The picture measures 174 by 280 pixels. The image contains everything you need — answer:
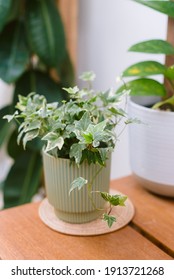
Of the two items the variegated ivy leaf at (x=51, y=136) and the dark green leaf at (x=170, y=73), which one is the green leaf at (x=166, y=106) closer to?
the dark green leaf at (x=170, y=73)

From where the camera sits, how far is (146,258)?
0.79m

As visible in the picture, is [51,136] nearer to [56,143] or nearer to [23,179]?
[56,143]

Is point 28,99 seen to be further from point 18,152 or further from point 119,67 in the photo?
point 18,152

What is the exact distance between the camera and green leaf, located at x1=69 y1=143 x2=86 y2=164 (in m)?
0.77

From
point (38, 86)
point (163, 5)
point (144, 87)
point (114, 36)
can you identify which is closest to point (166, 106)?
point (144, 87)

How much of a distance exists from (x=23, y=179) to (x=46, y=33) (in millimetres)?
537

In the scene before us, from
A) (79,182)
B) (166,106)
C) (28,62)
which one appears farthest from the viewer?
(28,62)

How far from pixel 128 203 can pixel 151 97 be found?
0.92 ft

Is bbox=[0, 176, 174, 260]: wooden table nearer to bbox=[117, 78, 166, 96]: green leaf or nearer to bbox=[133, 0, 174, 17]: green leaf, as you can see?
bbox=[117, 78, 166, 96]: green leaf

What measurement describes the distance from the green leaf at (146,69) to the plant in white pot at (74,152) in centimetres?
8

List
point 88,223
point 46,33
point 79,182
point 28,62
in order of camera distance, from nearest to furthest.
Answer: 1. point 79,182
2. point 88,223
3. point 46,33
4. point 28,62

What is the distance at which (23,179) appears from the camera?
156 centimetres

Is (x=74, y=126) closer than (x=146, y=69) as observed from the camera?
Yes
